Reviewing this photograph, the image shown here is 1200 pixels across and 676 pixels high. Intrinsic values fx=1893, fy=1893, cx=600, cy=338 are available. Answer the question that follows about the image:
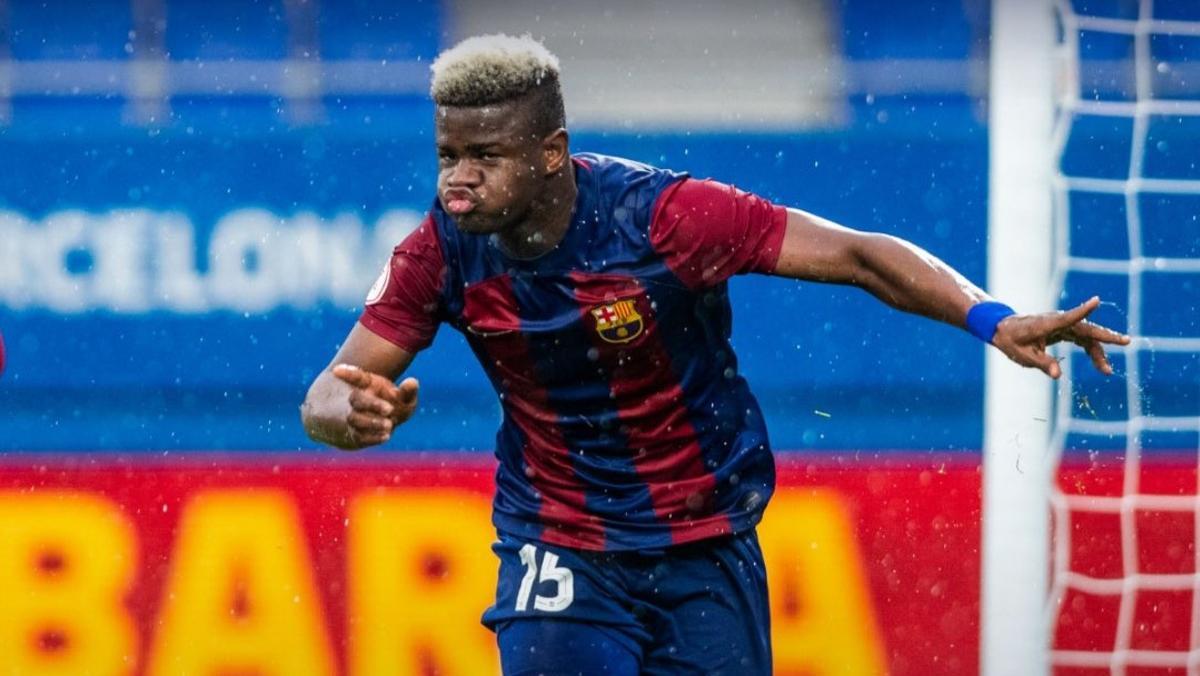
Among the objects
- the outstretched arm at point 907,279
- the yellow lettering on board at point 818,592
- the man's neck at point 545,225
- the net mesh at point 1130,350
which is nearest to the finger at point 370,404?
the man's neck at point 545,225

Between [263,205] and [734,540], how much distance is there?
251 cm

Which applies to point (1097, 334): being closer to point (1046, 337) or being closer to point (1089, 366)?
point (1046, 337)

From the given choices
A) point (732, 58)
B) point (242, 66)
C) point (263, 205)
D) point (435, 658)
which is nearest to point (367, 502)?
point (435, 658)

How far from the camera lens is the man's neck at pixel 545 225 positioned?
354 centimetres

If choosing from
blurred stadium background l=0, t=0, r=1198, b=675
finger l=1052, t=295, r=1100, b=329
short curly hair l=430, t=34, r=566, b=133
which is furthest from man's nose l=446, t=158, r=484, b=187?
blurred stadium background l=0, t=0, r=1198, b=675

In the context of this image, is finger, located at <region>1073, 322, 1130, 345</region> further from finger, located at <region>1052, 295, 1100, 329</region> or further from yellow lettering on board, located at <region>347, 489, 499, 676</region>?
yellow lettering on board, located at <region>347, 489, 499, 676</region>

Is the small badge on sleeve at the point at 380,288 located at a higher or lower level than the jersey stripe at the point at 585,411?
higher

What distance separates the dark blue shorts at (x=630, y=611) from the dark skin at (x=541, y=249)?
463 mm

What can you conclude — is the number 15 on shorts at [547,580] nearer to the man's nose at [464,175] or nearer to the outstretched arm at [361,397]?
the outstretched arm at [361,397]

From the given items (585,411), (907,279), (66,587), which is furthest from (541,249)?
(66,587)

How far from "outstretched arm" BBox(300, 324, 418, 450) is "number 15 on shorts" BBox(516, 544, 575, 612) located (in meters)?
0.43

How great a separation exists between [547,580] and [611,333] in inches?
18.7

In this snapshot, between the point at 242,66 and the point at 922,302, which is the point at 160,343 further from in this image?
the point at 922,302

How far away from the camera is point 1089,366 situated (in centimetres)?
571
